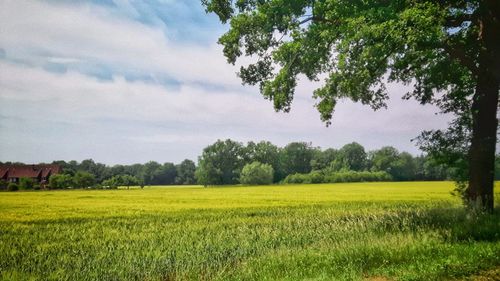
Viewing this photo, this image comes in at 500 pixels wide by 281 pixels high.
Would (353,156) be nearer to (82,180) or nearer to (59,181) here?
(82,180)

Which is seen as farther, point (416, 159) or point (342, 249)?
point (416, 159)

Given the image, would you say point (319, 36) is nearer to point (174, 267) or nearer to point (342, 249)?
point (342, 249)

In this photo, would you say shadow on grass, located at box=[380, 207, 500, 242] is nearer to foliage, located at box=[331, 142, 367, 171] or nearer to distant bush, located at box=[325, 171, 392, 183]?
distant bush, located at box=[325, 171, 392, 183]

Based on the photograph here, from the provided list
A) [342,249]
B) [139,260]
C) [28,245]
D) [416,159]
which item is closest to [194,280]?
[139,260]

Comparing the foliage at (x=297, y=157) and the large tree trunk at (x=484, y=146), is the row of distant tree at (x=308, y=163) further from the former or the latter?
the large tree trunk at (x=484, y=146)

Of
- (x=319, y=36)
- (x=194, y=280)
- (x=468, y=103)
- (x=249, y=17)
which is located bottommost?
(x=194, y=280)

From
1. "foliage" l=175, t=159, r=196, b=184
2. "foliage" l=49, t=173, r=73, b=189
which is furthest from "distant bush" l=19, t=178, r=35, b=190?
"foliage" l=175, t=159, r=196, b=184

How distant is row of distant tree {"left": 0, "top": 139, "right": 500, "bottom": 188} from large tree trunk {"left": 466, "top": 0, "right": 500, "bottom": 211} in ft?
272

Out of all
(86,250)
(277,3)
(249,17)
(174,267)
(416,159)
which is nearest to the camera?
(174,267)

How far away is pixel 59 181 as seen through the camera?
8181cm

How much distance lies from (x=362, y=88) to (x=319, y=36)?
3587 mm

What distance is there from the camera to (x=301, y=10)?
17.7 meters

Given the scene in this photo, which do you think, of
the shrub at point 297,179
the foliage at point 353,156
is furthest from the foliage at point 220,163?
the foliage at point 353,156

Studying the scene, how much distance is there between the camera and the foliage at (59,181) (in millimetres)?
81188
